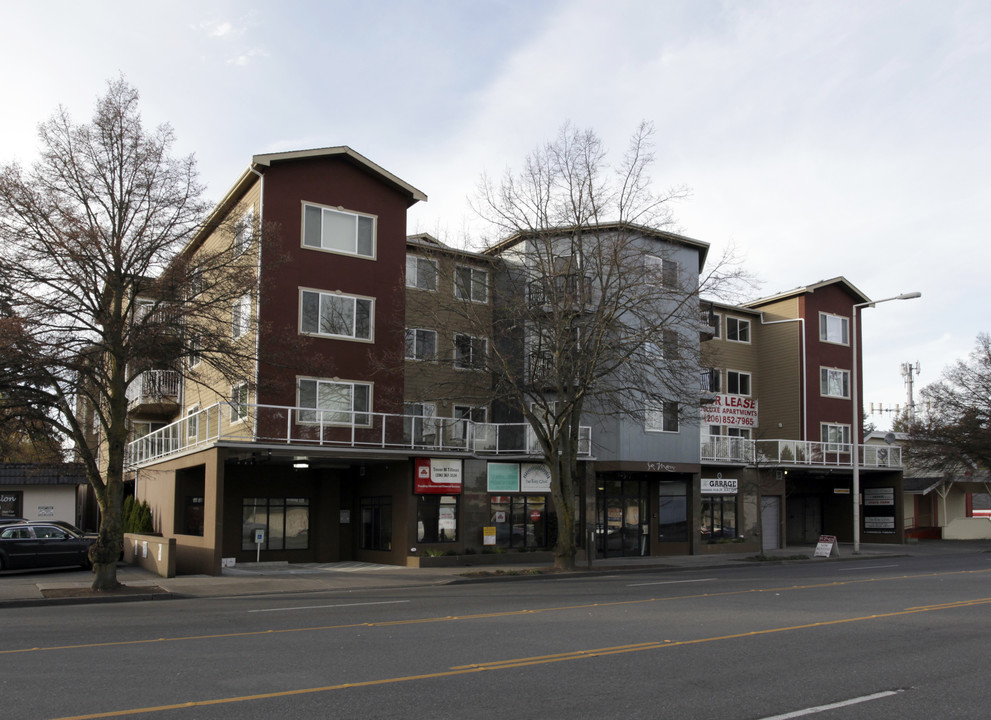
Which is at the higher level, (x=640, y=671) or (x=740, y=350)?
(x=740, y=350)

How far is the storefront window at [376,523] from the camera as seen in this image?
93.6 ft

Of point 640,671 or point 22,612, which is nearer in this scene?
point 640,671

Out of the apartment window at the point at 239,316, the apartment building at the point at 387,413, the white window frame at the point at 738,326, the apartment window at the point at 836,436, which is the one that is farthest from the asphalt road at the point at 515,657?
the white window frame at the point at 738,326

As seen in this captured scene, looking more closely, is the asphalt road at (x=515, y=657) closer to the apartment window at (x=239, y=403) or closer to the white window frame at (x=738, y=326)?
the apartment window at (x=239, y=403)

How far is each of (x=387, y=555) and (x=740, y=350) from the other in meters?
21.6

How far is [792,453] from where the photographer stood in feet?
125

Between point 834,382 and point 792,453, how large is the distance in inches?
276

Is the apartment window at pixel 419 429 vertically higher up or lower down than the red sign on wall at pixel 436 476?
higher up

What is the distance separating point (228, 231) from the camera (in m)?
21.4

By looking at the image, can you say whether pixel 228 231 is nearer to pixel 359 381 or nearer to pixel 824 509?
pixel 359 381

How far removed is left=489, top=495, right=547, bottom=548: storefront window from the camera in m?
29.5

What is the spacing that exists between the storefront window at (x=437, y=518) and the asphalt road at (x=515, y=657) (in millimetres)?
9898

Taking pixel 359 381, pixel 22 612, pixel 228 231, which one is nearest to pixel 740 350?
pixel 359 381

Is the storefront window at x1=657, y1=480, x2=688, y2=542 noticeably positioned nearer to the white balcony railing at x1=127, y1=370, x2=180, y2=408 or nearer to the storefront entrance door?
the storefront entrance door
